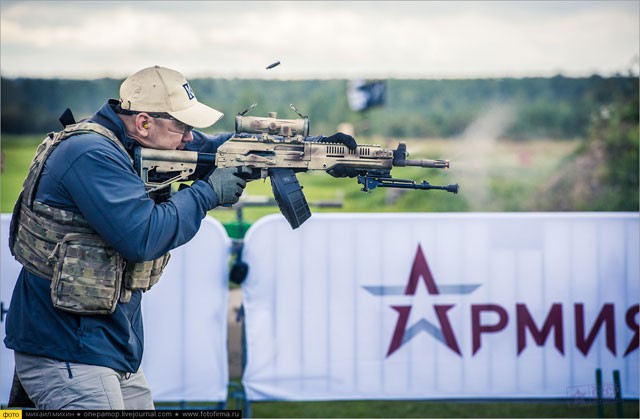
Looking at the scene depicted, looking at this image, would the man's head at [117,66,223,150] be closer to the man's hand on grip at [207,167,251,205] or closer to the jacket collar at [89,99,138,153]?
the jacket collar at [89,99,138,153]

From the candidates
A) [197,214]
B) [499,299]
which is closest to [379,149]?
[197,214]

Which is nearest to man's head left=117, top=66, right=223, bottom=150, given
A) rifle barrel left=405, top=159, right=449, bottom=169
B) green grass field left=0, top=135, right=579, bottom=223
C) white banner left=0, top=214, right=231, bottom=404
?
rifle barrel left=405, top=159, right=449, bottom=169

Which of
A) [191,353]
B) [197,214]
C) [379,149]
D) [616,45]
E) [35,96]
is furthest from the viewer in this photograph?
[35,96]

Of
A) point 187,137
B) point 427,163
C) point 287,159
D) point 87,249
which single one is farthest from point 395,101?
point 87,249

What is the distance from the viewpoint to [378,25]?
9078mm

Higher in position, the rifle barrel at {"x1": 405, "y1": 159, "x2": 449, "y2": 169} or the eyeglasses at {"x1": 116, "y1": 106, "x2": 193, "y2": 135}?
the eyeglasses at {"x1": 116, "y1": 106, "x2": 193, "y2": 135}

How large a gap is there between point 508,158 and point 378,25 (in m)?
4.02

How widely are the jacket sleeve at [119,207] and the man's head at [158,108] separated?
286 millimetres

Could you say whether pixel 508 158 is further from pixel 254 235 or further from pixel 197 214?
pixel 197 214

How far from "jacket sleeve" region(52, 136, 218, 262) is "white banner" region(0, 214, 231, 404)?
88.6 inches

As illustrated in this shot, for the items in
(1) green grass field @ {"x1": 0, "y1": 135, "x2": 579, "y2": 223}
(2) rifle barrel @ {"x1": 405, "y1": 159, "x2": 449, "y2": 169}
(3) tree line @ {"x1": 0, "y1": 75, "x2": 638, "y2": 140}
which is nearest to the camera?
(2) rifle barrel @ {"x1": 405, "y1": 159, "x2": 449, "y2": 169}

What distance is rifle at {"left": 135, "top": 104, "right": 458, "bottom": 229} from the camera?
3939 mm

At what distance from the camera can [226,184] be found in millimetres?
3723

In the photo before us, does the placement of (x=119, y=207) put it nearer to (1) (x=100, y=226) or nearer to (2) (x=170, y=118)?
(1) (x=100, y=226)
